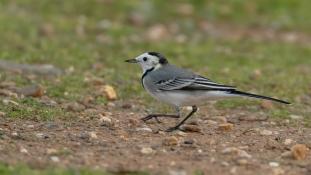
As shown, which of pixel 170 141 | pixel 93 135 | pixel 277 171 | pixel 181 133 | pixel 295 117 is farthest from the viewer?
pixel 295 117

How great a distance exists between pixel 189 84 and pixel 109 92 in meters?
1.98

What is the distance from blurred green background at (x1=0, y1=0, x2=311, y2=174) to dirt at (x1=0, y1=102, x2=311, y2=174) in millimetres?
567

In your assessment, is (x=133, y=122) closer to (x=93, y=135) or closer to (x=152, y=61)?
(x=152, y=61)

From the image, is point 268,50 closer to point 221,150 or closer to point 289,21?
point 289,21

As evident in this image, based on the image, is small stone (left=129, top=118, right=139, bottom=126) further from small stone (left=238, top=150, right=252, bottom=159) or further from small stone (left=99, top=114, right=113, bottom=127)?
small stone (left=238, top=150, right=252, bottom=159)

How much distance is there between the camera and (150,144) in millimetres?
7559

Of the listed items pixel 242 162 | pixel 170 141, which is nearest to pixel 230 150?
pixel 242 162

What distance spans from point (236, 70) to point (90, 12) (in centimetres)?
458

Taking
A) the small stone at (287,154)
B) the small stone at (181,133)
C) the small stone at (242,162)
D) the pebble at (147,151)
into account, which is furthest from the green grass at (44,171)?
the small stone at (181,133)

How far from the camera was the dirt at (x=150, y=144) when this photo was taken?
22.1ft

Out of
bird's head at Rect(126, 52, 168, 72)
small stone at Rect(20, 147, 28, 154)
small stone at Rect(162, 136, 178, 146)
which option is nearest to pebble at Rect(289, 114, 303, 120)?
bird's head at Rect(126, 52, 168, 72)

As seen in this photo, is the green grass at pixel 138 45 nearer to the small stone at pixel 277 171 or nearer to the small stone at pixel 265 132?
the small stone at pixel 265 132

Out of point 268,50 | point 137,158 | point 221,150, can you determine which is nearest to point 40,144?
point 137,158

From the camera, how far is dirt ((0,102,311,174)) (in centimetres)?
673
